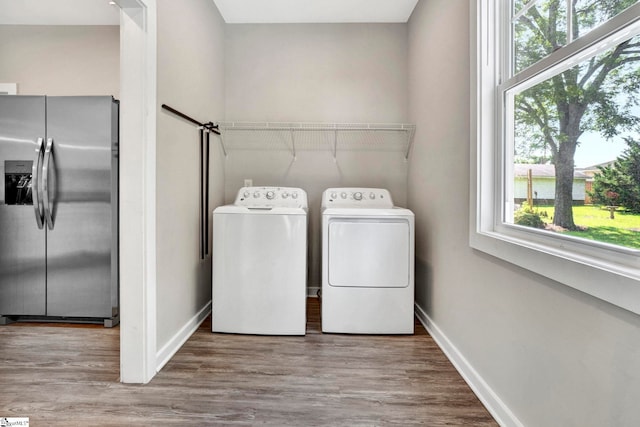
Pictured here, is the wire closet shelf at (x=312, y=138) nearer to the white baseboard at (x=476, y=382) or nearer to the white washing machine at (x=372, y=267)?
the white washing machine at (x=372, y=267)

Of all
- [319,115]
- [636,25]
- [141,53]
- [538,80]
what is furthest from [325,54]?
[636,25]

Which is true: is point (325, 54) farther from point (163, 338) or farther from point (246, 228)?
point (163, 338)

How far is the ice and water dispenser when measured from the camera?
230cm

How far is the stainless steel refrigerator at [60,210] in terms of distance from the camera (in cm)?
229

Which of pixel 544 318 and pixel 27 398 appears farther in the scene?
pixel 27 398

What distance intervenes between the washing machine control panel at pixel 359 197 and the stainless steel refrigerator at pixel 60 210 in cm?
158

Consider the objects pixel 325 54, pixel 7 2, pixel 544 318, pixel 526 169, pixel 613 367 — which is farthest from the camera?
pixel 325 54

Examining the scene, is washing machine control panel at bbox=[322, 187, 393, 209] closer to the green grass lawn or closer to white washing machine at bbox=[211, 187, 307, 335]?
white washing machine at bbox=[211, 187, 307, 335]

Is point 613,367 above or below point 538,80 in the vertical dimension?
below

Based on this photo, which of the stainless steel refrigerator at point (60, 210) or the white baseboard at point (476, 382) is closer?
the white baseboard at point (476, 382)

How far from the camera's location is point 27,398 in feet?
4.83

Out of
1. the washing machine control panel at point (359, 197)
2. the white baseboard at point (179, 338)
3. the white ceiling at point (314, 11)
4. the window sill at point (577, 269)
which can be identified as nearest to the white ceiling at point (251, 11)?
the white ceiling at point (314, 11)

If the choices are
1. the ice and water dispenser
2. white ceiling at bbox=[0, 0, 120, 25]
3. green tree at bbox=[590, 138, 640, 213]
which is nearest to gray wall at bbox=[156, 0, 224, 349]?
white ceiling at bbox=[0, 0, 120, 25]

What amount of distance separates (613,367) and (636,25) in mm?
861
